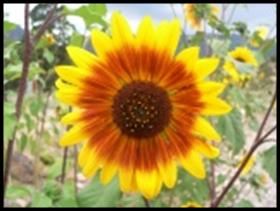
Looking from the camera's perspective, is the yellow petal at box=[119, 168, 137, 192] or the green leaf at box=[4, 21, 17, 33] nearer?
the yellow petal at box=[119, 168, 137, 192]

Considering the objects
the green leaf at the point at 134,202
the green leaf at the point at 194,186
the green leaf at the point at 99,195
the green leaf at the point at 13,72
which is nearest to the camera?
the green leaf at the point at 99,195

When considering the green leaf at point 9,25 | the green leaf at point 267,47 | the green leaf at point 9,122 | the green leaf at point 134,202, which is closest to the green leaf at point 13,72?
the green leaf at point 9,25

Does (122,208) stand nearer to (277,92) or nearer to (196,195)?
(277,92)

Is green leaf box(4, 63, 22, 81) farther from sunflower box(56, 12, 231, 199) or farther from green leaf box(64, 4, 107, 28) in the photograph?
sunflower box(56, 12, 231, 199)

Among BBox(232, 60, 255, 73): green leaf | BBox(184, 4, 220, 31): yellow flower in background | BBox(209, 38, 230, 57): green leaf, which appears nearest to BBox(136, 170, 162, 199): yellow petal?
BBox(232, 60, 255, 73): green leaf

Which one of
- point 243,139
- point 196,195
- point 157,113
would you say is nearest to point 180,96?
point 157,113

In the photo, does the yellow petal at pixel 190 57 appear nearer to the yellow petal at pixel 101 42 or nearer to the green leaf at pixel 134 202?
the yellow petal at pixel 101 42

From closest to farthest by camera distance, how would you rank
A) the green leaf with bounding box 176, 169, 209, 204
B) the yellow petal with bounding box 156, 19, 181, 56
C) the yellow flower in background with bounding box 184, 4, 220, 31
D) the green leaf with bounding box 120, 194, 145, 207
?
the yellow petal with bounding box 156, 19, 181, 56, the green leaf with bounding box 120, 194, 145, 207, the green leaf with bounding box 176, 169, 209, 204, the yellow flower in background with bounding box 184, 4, 220, 31
